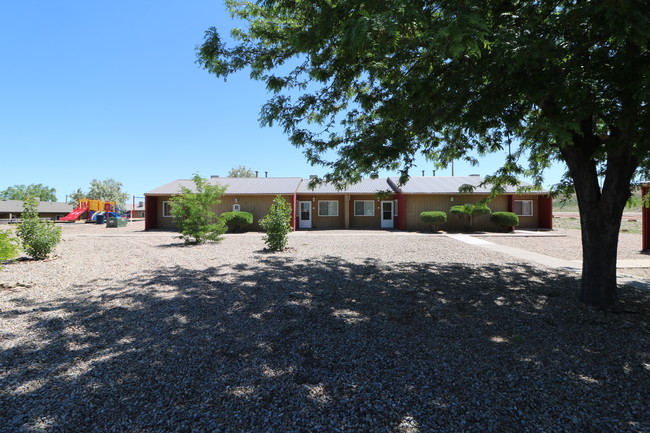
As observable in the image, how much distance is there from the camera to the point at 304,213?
2170 cm

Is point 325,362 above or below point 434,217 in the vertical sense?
below

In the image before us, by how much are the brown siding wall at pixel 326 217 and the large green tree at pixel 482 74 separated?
15.2 m

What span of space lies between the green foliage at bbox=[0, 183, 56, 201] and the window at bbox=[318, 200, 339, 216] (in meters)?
95.4

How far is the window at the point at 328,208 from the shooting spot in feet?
71.7

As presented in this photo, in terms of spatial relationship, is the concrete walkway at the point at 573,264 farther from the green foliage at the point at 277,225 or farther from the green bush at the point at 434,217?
the green bush at the point at 434,217

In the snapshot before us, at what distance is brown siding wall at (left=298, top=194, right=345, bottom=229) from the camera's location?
21.7 m

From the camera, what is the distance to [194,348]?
3398mm

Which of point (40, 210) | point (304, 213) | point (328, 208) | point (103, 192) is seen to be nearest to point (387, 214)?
point (328, 208)

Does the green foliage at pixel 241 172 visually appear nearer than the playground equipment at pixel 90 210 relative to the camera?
No

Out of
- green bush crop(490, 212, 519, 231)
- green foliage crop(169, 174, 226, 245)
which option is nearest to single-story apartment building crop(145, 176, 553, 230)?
green bush crop(490, 212, 519, 231)

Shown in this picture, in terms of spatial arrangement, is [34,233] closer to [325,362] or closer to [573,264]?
[325,362]

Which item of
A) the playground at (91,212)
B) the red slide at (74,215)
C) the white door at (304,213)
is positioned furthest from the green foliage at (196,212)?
the red slide at (74,215)

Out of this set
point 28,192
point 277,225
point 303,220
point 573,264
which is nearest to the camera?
point 573,264

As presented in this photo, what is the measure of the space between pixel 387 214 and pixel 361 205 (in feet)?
6.40
